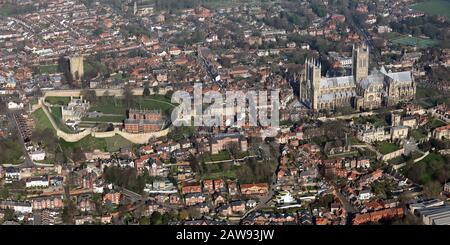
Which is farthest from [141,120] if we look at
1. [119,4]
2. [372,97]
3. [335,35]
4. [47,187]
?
[119,4]

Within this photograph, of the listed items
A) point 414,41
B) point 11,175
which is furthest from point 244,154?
point 414,41

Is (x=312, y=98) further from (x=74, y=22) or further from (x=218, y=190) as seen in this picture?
(x=74, y=22)

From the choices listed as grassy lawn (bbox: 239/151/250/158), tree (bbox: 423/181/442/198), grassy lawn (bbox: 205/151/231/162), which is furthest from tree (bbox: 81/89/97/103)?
tree (bbox: 423/181/442/198)

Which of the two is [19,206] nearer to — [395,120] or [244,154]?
[244,154]

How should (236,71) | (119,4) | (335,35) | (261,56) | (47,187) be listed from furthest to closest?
1. (119,4)
2. (335,35)
3. (261,56)
4. (236,71)
5. (47,187)

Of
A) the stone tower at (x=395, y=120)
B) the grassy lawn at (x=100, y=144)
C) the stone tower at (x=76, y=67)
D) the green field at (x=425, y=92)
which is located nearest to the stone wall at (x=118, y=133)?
the grassy lawn at (x=100, y=144)

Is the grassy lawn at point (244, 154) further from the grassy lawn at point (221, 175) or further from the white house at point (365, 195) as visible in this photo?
the white house at point (365, 195)

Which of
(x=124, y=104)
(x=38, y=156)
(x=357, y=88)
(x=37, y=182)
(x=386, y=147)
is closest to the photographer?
(x=37, y=182)
